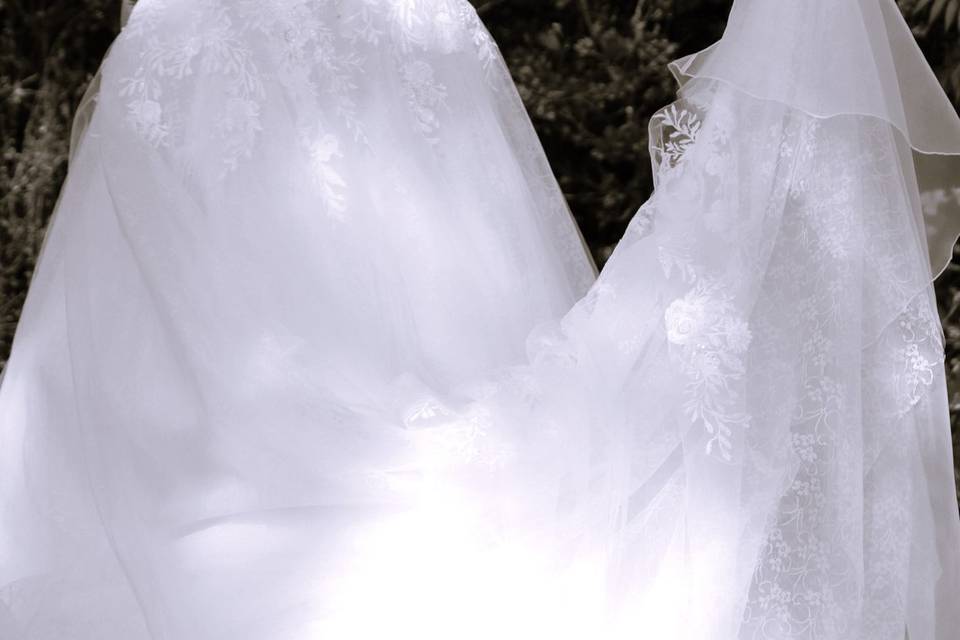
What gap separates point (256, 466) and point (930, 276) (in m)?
0.87

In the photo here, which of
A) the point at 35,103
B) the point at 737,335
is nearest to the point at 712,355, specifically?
the point at 737,335

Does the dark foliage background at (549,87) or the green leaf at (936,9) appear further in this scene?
the dark foliage background at (549,87)

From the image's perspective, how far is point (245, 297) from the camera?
157cm

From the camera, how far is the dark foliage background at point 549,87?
3.23 metres

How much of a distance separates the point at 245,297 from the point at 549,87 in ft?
6.13

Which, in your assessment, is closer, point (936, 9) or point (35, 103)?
point (936, 9)

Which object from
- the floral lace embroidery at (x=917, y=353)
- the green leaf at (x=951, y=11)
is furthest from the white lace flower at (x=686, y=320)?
the green leaf at (x=951, y=11)

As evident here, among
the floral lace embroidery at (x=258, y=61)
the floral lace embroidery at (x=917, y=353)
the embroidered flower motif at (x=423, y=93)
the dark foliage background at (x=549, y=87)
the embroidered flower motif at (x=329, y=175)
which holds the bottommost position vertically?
the dark foliage background at (x=549, y=87)

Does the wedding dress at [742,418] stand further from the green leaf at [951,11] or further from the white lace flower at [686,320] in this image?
the green leaf at [951,11]

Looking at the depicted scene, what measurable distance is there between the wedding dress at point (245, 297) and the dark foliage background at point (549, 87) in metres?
1.36

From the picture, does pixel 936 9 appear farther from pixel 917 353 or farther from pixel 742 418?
pixel 742 418

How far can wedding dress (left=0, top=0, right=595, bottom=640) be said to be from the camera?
4.67 feet

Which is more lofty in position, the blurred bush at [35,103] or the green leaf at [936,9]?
the green leaf at [936,9]

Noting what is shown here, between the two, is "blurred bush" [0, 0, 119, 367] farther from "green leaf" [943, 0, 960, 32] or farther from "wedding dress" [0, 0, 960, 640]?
"green leaf" [943, 0, 960, 32]
